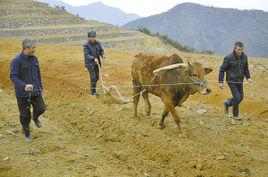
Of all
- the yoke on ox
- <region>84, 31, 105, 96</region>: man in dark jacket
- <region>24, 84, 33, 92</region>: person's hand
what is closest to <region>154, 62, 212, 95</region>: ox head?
the yoke on ox

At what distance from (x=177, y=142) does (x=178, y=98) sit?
41.7 inches

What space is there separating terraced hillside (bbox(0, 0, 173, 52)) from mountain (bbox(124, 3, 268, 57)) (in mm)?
47343

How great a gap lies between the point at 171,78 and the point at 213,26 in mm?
100482

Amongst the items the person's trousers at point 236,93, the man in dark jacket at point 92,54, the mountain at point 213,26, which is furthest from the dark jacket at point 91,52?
the mountain at point 213,26

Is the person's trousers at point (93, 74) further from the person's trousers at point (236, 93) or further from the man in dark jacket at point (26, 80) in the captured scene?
the person's trousers at point (236, 93)

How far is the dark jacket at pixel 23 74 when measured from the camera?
7324 mm

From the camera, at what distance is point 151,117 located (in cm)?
987

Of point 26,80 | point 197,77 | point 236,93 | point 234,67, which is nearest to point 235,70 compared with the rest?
point 234,67

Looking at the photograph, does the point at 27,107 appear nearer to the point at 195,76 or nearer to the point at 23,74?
the point at 23,74

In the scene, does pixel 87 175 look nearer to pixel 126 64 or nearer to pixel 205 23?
pixel 126 64

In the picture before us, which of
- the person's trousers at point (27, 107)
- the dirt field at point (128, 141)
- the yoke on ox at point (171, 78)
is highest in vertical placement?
the yoke on ox at point (171, 78)

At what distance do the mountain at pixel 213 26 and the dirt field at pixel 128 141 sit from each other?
69546 millimetres

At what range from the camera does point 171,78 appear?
8.45m

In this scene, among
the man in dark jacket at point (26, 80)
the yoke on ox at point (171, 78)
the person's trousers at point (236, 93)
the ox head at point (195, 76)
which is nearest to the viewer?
the man in dark jacket at point (26, 80)
